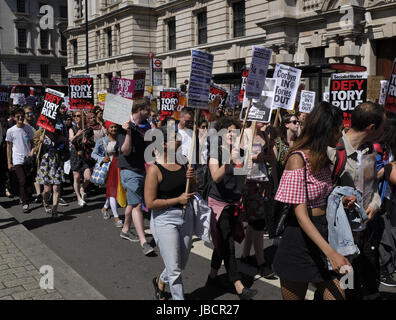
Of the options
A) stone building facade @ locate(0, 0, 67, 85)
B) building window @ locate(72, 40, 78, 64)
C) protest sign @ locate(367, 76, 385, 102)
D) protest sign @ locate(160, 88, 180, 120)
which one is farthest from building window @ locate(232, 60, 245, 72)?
stone building facade @ locate(0, 0, 67, 85)

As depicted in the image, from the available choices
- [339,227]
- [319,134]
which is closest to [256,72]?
[319,134]

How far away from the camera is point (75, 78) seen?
9945 millimetres

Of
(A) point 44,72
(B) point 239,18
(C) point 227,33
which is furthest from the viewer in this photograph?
(A) point 44,72

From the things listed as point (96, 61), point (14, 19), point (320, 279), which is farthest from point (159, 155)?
point (14, 19)

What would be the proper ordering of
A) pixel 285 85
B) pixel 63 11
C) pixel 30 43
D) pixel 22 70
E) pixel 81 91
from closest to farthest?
pixel 285 85 < pixel 81 91 < pixel 30 43 < pixel 22 70 < pixel 63 11

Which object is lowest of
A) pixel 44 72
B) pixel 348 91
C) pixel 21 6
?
pixel 348 91

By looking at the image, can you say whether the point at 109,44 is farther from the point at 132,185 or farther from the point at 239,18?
the point at 132,185

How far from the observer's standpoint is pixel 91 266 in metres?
5.54

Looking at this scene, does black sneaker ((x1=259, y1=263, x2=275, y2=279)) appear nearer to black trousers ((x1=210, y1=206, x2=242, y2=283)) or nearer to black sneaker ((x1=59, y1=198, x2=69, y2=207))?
black trousers ((x1=210, y1=206, x2=242, y2=283))

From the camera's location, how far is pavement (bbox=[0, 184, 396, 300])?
458 cm

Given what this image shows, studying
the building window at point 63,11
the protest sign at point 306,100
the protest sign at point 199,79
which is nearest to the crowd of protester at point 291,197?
the protest sign at point 199,79

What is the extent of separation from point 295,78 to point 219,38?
21525 millimetres

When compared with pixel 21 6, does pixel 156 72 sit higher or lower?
lower

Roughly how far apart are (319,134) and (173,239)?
1.71m
